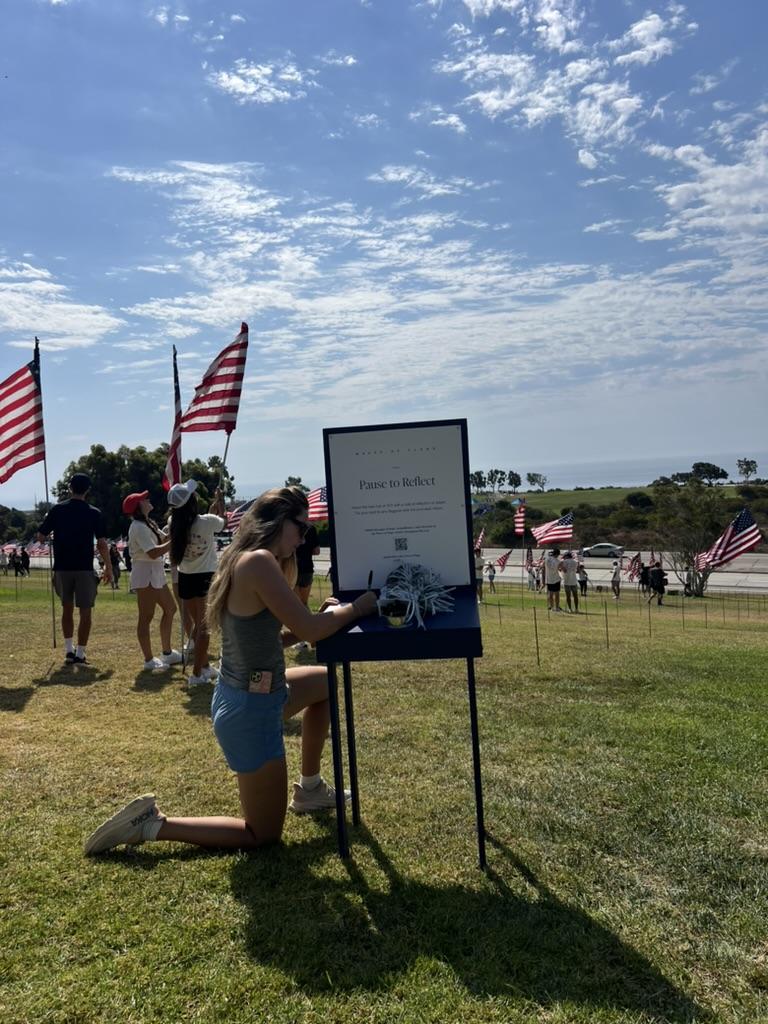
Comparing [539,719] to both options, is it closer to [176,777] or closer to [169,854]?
[176,777]

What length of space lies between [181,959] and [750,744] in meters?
4.02

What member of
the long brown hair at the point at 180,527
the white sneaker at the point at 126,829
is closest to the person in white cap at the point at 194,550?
the long brown hair at the point at 180,527

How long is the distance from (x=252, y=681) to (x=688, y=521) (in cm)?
5124

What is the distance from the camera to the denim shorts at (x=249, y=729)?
11.9ft

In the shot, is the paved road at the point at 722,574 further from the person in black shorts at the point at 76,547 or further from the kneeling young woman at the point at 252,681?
the kneeling young woman at the point at 252,681

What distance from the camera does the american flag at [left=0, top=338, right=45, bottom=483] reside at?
1043cm

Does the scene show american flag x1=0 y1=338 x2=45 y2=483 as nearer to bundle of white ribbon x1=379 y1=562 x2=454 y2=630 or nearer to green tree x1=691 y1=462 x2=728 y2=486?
bundle of white ribbon x1=379 y1=562 x2=454 y2=630

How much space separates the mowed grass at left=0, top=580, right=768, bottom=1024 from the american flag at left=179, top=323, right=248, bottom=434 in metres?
4.68

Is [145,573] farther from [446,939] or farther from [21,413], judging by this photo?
[446,939]

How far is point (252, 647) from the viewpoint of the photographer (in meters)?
3.71

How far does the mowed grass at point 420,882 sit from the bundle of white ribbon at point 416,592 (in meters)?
1.19

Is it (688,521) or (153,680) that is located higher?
(688,521)

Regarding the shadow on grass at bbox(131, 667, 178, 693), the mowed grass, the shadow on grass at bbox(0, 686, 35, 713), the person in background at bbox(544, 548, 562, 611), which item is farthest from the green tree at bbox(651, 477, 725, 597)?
the mowed grass

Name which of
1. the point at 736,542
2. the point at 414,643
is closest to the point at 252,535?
the point at 414,643
